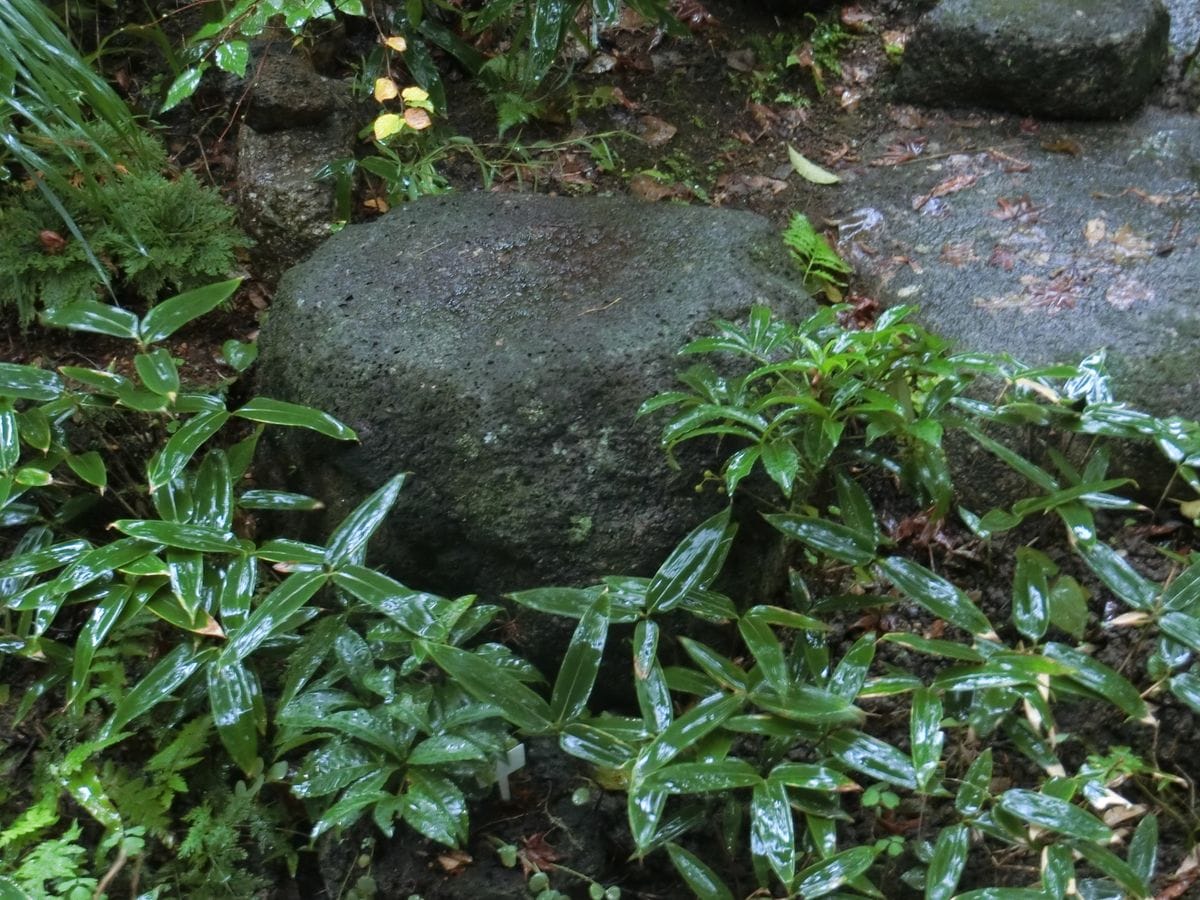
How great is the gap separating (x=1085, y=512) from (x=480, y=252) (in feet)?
5.99

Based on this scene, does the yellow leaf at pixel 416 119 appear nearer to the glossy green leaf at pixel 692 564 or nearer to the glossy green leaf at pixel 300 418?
the glossy green leaf at pixel 300 418

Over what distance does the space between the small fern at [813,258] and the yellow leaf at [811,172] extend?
0.55 m

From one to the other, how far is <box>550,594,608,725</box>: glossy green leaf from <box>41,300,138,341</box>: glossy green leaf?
4.75ft

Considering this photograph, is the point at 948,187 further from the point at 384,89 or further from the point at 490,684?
the point at 490,684

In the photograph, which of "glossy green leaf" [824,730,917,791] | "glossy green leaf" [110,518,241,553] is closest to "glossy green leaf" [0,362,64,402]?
"glossy green leaf" [110,518,241,553]

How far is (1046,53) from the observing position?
152 inches

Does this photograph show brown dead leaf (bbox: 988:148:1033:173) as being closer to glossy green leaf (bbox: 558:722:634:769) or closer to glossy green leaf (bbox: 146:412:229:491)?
glossy green leaf (bbox: 558:722:634:769)

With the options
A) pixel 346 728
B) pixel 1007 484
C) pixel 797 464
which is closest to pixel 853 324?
pixel 1007 484

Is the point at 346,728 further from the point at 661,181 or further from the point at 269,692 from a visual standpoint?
the point at 661,181

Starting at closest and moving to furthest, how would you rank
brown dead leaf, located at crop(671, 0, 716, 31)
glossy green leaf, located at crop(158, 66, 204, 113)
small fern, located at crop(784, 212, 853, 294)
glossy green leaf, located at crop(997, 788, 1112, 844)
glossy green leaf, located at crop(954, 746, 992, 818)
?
glossy green leaf, located at crop(997, 788, 1112, 844) → glossy green leaf, located at crop(954, 746, 992, 818) → glossy green leaf, located at crop(158, 66, 204, 113) → small fern, located at crop(784, 212, 853, 294) → brown dead leaf, located at crop(671, 0, 716, 31)

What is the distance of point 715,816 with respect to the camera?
2285mm

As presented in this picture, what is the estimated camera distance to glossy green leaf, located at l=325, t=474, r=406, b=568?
2.28m

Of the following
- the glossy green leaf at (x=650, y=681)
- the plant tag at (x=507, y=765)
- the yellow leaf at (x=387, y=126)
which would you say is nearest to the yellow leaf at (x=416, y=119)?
the yellow leaf at (x=387, y=126)

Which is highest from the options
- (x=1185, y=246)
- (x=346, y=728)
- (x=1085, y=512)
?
(x=1185, y=246)
